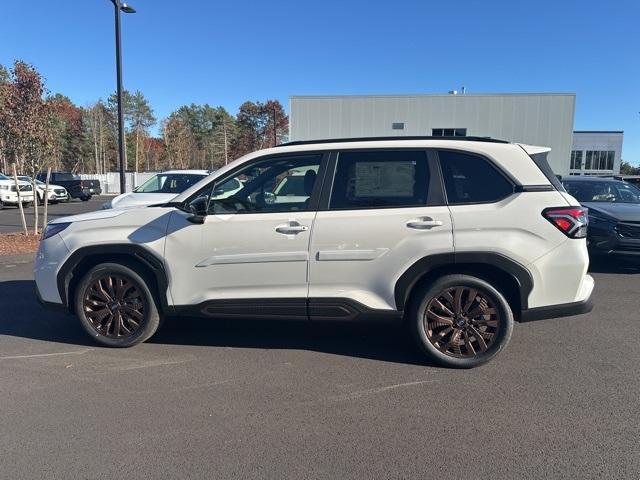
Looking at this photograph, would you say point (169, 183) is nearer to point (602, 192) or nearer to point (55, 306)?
point (55, 306)

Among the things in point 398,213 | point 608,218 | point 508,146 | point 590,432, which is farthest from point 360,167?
point 608,218

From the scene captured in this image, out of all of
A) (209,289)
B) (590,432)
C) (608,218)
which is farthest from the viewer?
(608,218)

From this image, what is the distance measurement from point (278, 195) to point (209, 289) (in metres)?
1.03

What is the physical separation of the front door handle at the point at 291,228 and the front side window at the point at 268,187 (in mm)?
152

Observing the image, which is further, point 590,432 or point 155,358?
point 155,358

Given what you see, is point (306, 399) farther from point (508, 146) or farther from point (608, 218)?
point (608, 218)

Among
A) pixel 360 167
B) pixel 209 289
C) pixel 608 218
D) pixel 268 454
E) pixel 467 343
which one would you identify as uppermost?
pixel 360 167

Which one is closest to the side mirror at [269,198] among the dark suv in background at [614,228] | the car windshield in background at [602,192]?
the dark suv in background at [614,228]

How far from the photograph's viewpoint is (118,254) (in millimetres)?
4391

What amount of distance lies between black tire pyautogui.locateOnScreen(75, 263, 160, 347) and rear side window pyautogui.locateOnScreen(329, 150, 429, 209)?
1930mm

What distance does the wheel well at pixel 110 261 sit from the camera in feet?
14.3

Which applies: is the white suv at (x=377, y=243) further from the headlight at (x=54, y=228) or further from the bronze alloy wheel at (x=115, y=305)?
the headlight at (x=54, y=228)

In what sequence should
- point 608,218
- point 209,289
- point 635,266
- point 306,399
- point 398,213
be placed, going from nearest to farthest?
point 306,399 < point 398,213 < point 209,289 < point 608,218 < point 635,266

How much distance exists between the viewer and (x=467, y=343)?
159 inches
